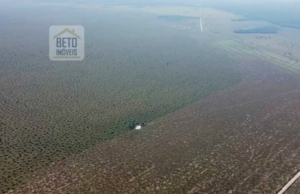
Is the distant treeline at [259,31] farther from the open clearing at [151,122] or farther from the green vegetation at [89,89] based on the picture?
the open clearing at [151,122]

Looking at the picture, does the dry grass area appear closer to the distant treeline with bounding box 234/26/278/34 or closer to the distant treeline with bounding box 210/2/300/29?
the distant treeline with bounding box 234/26/278/34

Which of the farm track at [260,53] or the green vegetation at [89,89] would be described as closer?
the green vegetation at [89,89]

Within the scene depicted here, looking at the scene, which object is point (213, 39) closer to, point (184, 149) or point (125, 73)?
point (125, 73)

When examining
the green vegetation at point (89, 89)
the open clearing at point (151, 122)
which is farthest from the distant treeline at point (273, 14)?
the open clearing at point (151, 122)

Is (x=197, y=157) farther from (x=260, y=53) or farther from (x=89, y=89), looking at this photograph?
(x=260, y=53)

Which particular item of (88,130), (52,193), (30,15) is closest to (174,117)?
(88,130)

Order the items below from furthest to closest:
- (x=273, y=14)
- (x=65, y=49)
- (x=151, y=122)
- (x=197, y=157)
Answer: (x=273, y=14), (x=65, y=49), (x=151, y=122), (x=197, y=157)

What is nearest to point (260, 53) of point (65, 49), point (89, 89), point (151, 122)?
point (65, 49)

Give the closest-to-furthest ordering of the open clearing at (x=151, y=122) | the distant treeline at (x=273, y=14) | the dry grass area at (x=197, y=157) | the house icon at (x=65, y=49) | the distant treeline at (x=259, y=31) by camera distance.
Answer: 1. the dry grass area at (x=197, y=157)
2. the open clearing at (x=151, y=122)
3. the house icon at (x=65, y=49)
4. the distant treeline at (x=259, y=31)
5. the distant treeline at (x=273, y=14)

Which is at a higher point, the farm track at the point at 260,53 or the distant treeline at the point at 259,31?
the distant treeline at the point at 259,31
